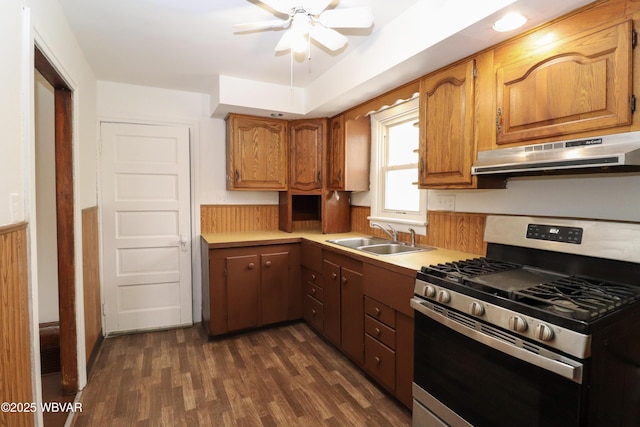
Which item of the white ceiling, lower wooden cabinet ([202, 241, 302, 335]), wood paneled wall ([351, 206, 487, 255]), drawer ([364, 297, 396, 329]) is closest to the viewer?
the white ceiling

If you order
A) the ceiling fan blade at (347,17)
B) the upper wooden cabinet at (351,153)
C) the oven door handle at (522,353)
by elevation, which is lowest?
the oven door handle at (522,353)

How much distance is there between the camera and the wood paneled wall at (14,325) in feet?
3.64

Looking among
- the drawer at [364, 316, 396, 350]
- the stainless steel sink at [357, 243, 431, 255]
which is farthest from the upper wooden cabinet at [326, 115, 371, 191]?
the drawer at [364, 316, 396, 350]

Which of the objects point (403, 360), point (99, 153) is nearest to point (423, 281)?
point (403, 360)

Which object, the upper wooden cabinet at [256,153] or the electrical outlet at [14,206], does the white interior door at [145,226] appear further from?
the electrical outlet at [14,206]

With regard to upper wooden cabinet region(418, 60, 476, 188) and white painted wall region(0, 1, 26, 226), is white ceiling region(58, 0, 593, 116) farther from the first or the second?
white painted wall region(0, 1, 26, 226)

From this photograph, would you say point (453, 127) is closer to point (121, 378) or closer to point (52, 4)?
point (52, 4)

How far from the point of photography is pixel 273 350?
2.73m

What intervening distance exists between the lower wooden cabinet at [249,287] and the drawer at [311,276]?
0.07m

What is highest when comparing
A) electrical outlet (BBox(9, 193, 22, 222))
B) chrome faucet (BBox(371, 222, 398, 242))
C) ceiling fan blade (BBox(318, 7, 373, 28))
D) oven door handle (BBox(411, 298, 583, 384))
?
ceiling fan blade (BBox(318, 7, 373, 28))

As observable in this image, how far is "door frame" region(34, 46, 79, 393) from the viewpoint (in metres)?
2.06

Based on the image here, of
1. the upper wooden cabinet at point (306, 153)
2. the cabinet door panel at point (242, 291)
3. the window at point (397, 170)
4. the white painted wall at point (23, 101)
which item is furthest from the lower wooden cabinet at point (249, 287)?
the white painted wall at point (23, 101)

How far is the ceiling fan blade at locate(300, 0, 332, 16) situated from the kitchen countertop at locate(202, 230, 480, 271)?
1.40 meters

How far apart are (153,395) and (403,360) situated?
1.62 metres
